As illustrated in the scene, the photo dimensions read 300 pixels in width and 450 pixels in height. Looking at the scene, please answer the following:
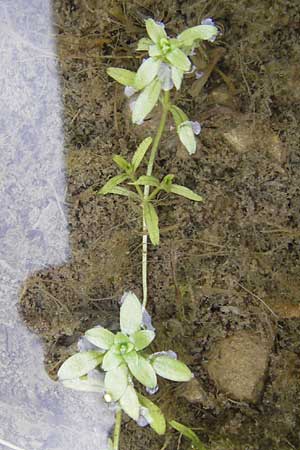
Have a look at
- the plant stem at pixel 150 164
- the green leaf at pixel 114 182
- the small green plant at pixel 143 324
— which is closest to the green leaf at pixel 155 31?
the small green plant at pixel 143 324

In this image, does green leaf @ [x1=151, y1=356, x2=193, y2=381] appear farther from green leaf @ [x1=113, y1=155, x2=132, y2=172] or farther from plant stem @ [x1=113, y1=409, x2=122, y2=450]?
green leaf @ [x1=113, y1=155, x2=132, y2=172]

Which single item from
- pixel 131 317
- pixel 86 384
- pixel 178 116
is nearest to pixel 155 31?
pixel 178 116

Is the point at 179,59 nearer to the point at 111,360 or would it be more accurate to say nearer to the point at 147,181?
the point at 147,181

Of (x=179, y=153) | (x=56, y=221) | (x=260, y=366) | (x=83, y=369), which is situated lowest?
(x=260, y=366)

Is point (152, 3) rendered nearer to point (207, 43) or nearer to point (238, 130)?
point (207, 43)

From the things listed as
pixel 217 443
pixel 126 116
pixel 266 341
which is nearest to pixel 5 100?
pixel 126 116

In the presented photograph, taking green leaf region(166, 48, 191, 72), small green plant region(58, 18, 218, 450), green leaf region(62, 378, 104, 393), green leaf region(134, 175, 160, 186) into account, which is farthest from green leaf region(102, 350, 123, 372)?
green leaf region(166, 48, 191, 72)
